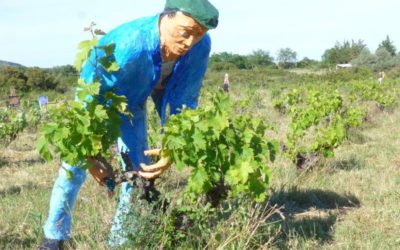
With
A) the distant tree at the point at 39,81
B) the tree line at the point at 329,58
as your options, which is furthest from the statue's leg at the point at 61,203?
the tree line at the point at 329,58

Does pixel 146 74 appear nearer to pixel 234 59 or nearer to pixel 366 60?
pixel 366 60

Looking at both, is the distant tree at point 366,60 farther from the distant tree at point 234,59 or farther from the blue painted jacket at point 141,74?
the blue painted jacket at point 141,74

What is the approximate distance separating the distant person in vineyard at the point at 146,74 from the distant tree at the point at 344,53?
190ft

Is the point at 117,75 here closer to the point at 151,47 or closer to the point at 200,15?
the point at 151,47

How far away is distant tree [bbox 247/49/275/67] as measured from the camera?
60225 millimetres

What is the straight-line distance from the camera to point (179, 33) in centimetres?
239

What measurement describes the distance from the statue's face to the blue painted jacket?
40 millimetres

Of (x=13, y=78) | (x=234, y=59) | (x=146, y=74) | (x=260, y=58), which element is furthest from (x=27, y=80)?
(x=260, y=58)

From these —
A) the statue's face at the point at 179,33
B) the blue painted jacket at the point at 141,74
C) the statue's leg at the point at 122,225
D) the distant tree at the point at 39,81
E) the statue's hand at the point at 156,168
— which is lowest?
the distant tree at the point at 39,81

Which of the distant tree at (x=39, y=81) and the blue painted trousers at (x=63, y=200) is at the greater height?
the blue painted trousers at (x=63, y=200)

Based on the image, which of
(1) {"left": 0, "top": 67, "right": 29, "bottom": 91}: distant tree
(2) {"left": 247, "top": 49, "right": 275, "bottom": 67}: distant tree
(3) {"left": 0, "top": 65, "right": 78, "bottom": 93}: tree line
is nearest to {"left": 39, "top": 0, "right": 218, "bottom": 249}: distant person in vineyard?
(1) {"left": 0, "top": 67, "right": 29, "bottom": 91}: distant tree

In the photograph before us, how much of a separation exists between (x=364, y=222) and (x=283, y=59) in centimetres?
6799

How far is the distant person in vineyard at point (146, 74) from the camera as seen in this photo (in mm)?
2328

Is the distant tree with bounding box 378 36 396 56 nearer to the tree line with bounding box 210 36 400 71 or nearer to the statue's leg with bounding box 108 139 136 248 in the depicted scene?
the tree line with bounding box 210 36 400 71
